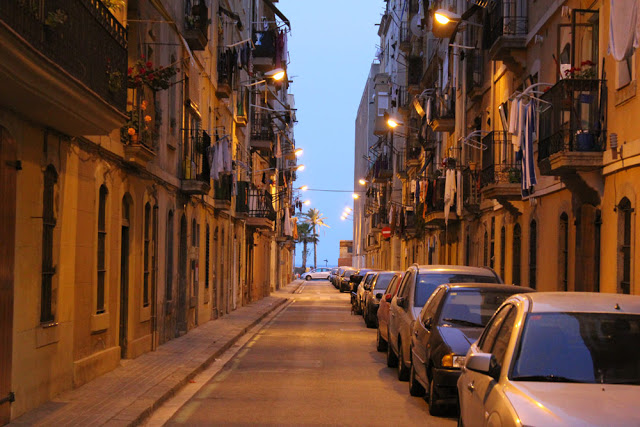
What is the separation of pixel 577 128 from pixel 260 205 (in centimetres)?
2839

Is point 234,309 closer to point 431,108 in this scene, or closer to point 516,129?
point 431,108

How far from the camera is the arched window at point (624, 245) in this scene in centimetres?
1561

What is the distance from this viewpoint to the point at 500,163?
24.9 metres

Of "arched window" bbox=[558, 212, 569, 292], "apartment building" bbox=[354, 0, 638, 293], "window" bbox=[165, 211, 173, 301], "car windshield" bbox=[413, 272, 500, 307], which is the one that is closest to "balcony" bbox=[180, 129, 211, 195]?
"window" bbox=[165, 211, 173, 301]

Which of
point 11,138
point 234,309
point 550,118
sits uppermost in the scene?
point 550,118

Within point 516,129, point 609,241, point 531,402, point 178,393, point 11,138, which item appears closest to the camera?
point 531,402

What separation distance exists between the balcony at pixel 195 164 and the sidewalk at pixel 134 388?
13.1ft

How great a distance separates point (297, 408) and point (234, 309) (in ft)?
82.9

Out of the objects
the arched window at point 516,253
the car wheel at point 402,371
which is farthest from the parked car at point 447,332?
the arched window at point 516,253

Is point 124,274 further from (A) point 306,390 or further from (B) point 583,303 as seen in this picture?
(B) point 583,303

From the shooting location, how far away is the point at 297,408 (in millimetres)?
12070

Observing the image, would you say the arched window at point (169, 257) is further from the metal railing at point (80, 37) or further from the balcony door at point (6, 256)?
the balcony door at point (6, 256)

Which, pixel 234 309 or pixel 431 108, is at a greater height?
pixel 431 108

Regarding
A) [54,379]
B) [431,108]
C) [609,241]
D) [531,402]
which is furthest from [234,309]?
[531,402]
